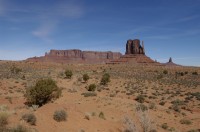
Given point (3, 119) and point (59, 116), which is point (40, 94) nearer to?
point (59, 116)

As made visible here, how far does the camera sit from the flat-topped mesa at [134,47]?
445ft

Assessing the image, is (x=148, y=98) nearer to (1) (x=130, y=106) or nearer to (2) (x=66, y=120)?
(1) (x=130, y=106)

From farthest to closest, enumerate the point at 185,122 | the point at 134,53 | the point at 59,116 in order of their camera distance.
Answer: the point at 134,53 → the point at 185,122 → the point at 59,116

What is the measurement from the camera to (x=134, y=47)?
138 meters

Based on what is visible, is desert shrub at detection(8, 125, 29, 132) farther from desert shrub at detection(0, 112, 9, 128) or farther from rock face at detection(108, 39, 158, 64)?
rock face at detection(108, 39, 158, 64)

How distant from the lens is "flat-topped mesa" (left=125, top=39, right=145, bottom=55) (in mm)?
135712

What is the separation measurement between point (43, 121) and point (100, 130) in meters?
3.24

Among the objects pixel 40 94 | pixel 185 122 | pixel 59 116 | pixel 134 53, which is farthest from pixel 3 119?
pixel 134 53

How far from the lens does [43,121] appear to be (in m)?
11.8

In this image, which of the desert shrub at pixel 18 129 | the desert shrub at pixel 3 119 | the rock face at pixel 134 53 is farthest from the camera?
the rock face at pixel 134 53

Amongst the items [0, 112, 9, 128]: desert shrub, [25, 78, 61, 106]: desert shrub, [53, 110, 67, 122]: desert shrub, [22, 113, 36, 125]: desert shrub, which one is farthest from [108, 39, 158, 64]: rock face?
[0, 112, 9, 128]: desert shrub

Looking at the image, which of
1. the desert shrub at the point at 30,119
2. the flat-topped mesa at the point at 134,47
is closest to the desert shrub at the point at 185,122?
the desert shrub at the point at 30,119

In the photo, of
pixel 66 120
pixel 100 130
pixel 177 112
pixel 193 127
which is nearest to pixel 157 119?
pixel 193 127

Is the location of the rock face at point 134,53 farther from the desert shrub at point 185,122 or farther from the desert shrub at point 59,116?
the desert shrub at point 59,116
